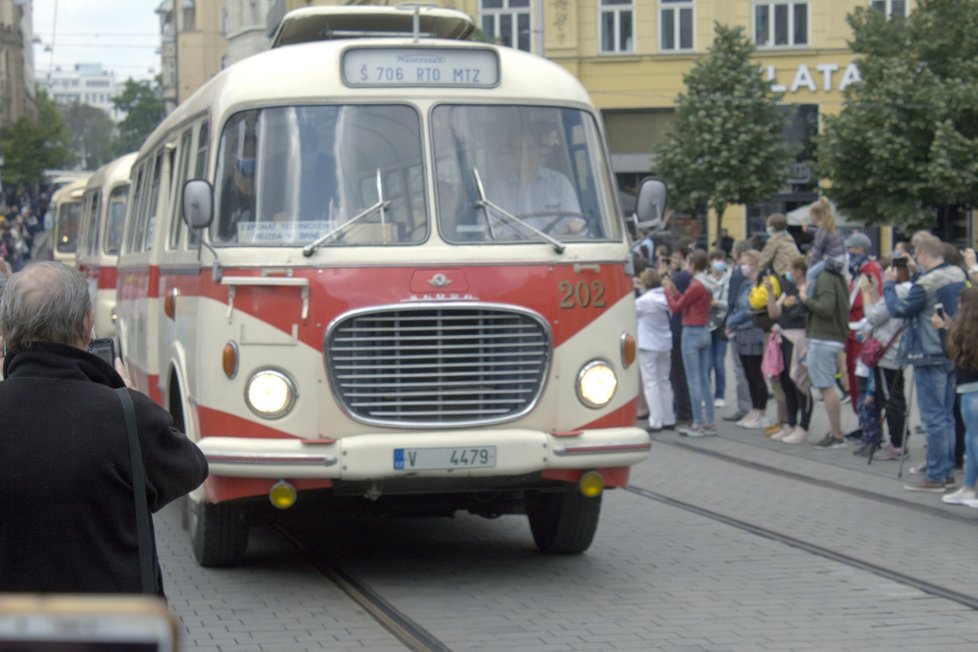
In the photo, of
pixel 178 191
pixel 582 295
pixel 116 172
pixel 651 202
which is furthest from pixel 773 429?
pixel 116 172

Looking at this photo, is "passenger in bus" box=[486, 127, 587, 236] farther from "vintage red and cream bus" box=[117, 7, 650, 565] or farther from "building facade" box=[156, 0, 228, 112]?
"building facade" box=[156, 0, 228, 112]

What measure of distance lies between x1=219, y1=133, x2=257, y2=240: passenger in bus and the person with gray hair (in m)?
4.39

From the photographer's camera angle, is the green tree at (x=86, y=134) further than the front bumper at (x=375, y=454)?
Yes

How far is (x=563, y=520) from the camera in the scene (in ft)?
29.9

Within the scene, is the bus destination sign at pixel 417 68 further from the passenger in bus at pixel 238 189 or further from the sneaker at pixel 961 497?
the sneaker at pixel 961 497

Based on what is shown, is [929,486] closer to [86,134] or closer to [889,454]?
[889,454]

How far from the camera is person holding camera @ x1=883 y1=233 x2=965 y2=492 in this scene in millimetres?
11587

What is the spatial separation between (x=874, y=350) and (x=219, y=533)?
6.34 m

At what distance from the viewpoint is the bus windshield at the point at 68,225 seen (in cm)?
3069

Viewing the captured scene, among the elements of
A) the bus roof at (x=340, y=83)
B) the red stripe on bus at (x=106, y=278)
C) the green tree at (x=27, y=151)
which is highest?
the green tree at (x=27, y=151)

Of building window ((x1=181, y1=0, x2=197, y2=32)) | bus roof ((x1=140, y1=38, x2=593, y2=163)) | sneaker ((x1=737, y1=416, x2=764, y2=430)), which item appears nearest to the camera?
bus roof ((x1=140, y1=38, x2=593, y2=163))

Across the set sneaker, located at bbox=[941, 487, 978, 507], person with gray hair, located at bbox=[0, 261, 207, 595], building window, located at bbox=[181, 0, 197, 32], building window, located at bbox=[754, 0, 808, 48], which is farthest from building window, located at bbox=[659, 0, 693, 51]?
building window, located at bbox=[181, 0, 197, 32]

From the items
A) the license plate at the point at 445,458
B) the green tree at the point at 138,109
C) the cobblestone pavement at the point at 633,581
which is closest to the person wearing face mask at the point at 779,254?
the cobblestone pavement at the point at 633,581

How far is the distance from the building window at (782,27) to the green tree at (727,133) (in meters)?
6.16
